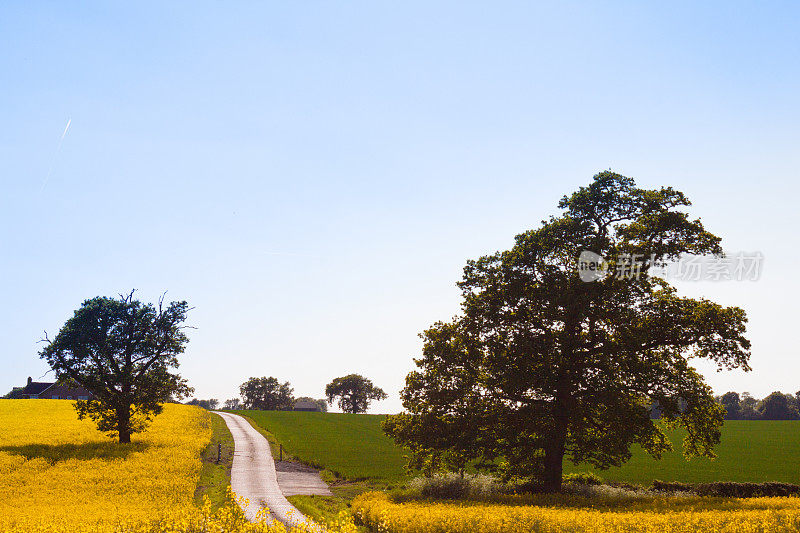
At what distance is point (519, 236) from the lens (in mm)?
29453

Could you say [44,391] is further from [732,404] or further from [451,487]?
[732,404]

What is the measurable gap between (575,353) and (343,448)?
3269 centimetres

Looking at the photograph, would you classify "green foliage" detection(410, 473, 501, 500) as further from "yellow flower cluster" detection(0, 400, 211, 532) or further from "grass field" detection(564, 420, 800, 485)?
"grass field" detection(564, 420, 800, 485)

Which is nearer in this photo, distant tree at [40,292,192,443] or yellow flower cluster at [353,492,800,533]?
yellow flower cluster at [353,492,800,533]

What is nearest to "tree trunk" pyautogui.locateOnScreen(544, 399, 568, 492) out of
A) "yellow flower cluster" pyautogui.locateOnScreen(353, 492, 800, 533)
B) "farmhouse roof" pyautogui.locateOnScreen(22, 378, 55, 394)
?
"yellow flower cluster" pyautogui.locateOnScreen(353, 492, 800, 533)

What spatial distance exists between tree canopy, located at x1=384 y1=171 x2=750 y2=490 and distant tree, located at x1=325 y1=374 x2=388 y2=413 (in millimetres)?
146624

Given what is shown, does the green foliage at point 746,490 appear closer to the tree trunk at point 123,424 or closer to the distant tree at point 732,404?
the tree trunk at point 123,424

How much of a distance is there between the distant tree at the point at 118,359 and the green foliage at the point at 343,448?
1298 centimetres

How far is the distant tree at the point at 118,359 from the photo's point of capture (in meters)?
43.2

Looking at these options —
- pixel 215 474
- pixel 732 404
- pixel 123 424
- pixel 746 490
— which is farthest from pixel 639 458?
pixel 732 404

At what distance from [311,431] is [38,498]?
48580 millimetres

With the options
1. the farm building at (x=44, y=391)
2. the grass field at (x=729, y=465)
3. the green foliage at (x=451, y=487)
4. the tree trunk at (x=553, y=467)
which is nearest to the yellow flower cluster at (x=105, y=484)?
the green foliage at (x=451, y=487)

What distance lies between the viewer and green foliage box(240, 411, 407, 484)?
39281 millimetres

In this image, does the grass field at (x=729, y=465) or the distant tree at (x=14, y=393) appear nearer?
the grass field at (x=729, y=465)
